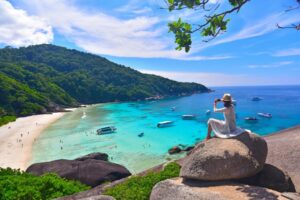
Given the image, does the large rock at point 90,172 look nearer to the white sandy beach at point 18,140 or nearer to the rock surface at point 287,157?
the rock surface at point 287,157

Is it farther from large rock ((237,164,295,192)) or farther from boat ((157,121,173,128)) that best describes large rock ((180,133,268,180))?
boat ((157,121,173,128))

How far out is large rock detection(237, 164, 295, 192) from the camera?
9492 mm

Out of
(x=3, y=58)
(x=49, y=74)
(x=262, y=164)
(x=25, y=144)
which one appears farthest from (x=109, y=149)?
(x=3, y=58)

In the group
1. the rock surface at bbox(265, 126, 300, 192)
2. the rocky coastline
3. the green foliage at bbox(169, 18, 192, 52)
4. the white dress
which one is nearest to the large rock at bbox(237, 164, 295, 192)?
the rocky coastline

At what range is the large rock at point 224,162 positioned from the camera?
889 centimetres

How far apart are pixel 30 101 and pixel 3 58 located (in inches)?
3461

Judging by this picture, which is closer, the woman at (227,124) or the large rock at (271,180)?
the large rock at (271,180)

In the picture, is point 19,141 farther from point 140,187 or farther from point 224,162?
point 224,162

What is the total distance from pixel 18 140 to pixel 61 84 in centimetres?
9312

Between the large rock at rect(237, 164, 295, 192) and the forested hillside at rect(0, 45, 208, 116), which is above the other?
the forested hillside at rect(0, 45, 208, 116)

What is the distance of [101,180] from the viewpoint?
2045 cm

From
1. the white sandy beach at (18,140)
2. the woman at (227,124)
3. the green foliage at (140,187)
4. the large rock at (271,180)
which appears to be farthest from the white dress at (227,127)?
the white sandy beach at (18,140)

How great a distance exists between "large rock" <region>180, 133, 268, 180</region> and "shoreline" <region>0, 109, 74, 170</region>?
30805 mm

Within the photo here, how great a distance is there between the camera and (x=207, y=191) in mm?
8336
